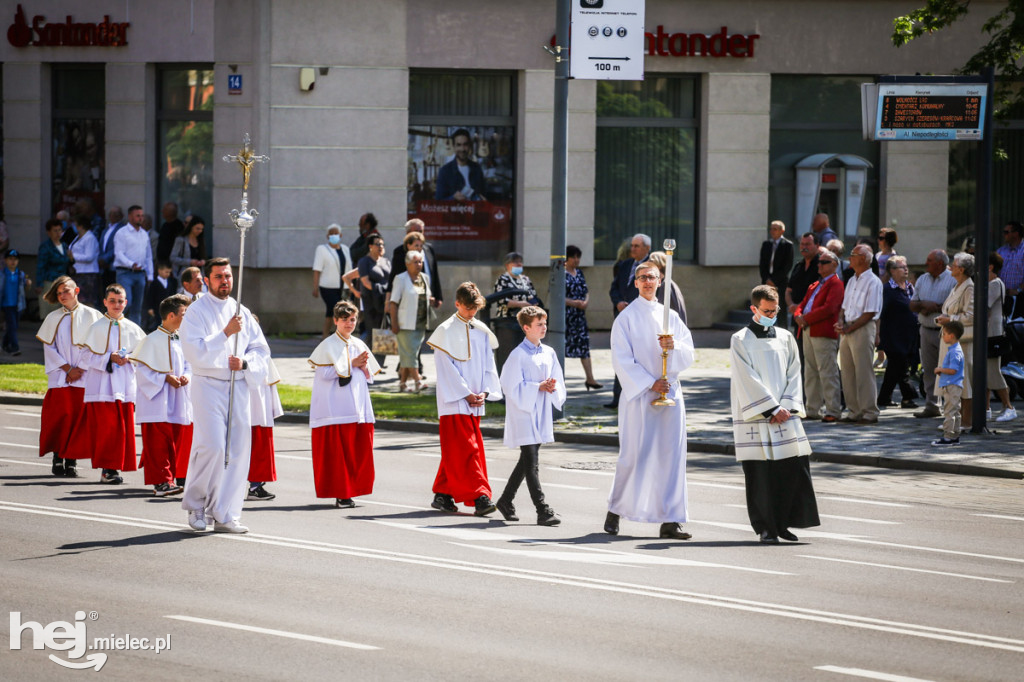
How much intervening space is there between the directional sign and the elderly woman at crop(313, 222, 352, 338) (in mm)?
7155

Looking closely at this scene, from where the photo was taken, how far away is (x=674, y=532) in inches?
447

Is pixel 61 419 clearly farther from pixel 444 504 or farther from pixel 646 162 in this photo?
pixel 646 162

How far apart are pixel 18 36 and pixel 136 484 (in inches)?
616

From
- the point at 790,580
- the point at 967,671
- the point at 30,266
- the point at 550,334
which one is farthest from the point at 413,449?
the point at 30,266

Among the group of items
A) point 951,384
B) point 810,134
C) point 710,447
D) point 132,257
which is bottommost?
point 710,447

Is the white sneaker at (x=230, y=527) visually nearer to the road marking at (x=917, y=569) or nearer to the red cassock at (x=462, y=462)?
the red cassock at (x=462, y=462)

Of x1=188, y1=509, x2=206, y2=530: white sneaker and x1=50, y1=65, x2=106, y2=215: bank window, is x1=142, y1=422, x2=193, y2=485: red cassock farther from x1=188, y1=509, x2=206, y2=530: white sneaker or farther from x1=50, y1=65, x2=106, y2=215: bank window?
x1=50, y1=65, x2=106, y2=215: bank window

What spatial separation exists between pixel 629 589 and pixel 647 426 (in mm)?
2327

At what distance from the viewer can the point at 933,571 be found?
33.6 feet

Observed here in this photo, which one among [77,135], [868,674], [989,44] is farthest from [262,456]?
[77,135]

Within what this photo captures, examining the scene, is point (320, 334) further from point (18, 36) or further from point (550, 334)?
point (550, 334)
